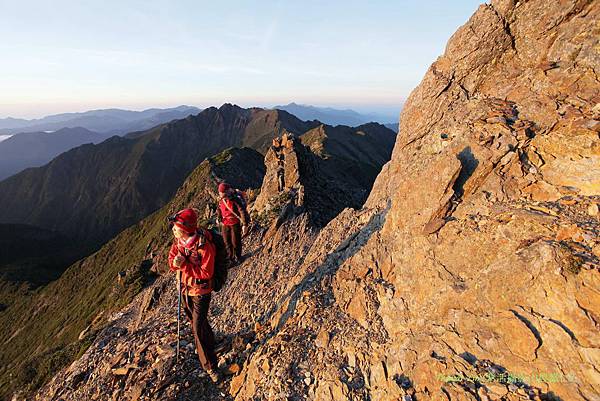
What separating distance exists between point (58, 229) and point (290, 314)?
211302mm

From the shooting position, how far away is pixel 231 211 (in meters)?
12.5

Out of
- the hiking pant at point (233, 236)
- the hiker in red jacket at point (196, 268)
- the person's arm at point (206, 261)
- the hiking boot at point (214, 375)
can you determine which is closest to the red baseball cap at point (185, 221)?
the hiker in red jacket at point (196, 268)

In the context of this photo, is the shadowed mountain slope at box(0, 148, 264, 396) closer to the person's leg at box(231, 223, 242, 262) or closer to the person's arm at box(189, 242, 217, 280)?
the person's leg at box(231, 223, 242, 262)

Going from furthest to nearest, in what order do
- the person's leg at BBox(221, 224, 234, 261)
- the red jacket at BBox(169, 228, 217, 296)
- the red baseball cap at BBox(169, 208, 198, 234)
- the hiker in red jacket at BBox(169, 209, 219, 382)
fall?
the person's leg at BBox(221, 224, 234, 261) < the red jacket at BBox(169, 228, 217, 296) < the hiker in red jacket at BBox(169, 209, 219, 382) < the red baseball cap at BBox(169, 208, 198, 234)

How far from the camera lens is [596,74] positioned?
8203 mm

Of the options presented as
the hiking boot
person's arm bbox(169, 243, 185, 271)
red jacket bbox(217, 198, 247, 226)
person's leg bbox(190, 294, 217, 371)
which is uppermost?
person's arm bbox(169, 243, 185, 271)

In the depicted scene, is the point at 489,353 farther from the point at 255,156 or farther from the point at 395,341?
the point at 255,156

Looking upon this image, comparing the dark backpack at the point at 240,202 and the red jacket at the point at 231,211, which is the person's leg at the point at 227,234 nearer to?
the red jacket at the point at 231,211

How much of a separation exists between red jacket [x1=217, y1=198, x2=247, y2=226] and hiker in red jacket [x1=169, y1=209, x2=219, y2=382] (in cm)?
412

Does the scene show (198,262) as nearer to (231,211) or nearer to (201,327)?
(201,327)

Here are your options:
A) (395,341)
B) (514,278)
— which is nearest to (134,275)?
(395,341)

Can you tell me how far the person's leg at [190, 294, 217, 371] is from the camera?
855cm

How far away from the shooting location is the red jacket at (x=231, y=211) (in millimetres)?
12391

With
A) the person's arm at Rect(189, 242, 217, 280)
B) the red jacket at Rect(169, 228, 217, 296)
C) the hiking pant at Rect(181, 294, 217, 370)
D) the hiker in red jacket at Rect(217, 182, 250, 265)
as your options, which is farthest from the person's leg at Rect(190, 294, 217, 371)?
the hiker in red jacket at Rect(217, 182, 250, 265)
